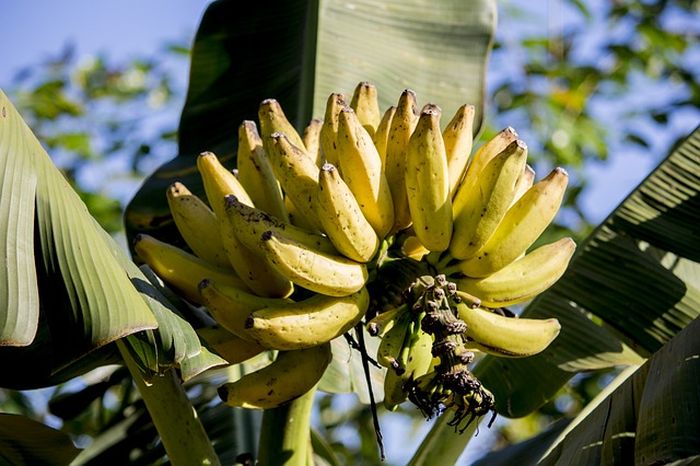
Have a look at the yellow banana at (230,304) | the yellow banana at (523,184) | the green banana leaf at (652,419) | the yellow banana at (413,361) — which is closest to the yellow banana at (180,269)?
the yellow banana at (230,304)

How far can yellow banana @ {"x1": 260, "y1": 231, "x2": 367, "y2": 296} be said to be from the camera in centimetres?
136

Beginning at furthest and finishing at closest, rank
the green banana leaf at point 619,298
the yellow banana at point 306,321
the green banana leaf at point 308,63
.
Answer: the green banana leaf at point 308,63 → the green banana leaf at point 619,298 → the yellow banana at point 306,321

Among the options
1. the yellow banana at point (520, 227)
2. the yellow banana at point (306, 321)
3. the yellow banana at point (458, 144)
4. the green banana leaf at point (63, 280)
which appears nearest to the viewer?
the green banana leaf at point (63, 280)

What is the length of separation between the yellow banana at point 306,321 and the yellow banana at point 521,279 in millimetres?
179

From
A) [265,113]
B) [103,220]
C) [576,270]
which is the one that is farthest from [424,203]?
[103,220]

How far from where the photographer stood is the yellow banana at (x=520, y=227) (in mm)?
1478

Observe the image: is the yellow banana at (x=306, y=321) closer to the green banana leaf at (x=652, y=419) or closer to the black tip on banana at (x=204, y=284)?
the black tip on banana at (x=204, y=284)

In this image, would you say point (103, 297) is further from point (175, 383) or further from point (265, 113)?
point (265, 113)

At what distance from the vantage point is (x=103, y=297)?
4.21 feet

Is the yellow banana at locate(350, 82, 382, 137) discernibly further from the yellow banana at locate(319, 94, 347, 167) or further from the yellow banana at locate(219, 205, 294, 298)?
the yellow banana at locate(219, 205, 294, 298)

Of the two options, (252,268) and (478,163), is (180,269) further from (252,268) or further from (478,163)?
(478,163)

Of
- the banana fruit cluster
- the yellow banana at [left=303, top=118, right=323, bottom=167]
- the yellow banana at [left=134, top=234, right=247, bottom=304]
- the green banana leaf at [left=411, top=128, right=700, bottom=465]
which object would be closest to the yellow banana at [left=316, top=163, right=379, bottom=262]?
the banana fruit cluster

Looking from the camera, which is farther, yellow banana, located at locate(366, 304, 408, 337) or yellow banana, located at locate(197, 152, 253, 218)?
yellow banana, located at locate(197, 152, 253, 218)

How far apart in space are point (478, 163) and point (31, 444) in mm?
932
